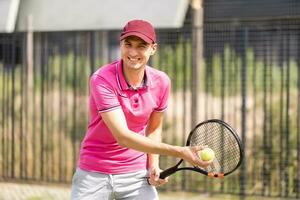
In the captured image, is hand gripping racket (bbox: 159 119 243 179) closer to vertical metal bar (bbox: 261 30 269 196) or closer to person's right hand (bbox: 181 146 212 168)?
person's right hand (bbox: 181 146 212 168)

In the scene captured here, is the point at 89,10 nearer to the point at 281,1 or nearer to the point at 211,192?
the point at 281,1

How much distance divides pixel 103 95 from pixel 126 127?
0.24 metres

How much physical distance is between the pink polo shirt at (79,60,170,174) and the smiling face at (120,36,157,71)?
0.48 ft

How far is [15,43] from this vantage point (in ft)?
35.1

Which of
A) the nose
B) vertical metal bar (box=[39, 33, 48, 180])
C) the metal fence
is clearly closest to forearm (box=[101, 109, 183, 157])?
the nose

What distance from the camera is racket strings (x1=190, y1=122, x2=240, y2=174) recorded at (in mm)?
5211

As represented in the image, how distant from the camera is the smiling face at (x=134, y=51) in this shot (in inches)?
195

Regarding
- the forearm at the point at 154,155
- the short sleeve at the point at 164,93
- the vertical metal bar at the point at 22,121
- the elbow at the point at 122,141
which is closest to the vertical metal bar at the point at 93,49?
the vertical metal bar at the point at 22,121

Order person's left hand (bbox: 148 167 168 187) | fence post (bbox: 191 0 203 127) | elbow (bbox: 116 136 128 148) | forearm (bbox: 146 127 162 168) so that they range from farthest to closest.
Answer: fence post (bbox: 191 0 203 127), forearm (bbox: 146 127 162 168), person's left hand (bbox: 148 167 168 187), elbow (bbox: 116 136 128 148)

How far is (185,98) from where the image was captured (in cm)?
991

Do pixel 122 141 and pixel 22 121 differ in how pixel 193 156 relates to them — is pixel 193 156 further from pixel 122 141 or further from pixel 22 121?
pixel 22 121

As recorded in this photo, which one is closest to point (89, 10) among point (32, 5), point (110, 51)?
point (32, 5)

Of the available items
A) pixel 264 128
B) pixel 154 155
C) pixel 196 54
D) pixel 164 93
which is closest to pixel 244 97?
pixel 264 128

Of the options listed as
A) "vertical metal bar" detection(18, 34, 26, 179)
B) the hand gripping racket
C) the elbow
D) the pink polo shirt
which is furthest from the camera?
"vertical metal bar" detection(18, 34, 26, 179)
